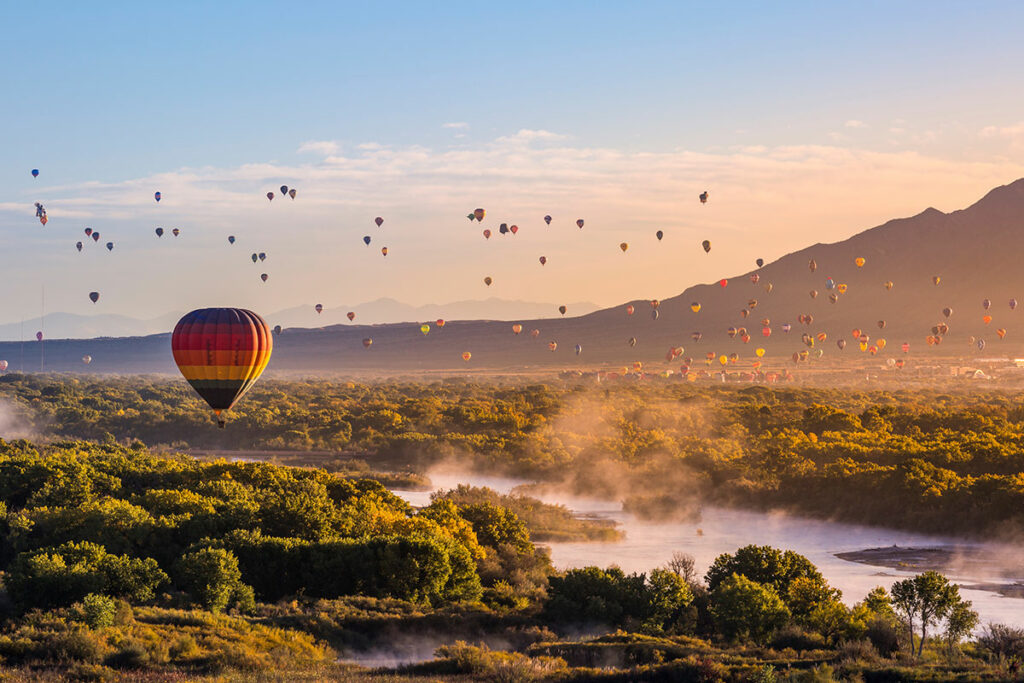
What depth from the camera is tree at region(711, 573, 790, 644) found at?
3394 centimetres

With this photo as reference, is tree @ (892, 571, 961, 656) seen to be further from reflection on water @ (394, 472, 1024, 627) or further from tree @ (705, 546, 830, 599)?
reflection on water @ (394, 472, 1024, 627)

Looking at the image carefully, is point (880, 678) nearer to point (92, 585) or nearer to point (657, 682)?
point (657, 682)

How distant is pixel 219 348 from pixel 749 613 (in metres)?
30.8

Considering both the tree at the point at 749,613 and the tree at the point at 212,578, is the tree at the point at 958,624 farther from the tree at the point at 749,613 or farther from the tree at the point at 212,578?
the tree at the point at 212,578

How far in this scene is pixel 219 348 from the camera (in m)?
56.2

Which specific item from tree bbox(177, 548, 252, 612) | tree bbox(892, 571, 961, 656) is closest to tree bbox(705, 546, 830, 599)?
tree bbox(892, 571, 961, 656)

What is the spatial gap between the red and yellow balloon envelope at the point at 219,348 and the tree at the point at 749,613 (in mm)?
29672

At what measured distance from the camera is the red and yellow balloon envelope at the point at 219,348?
5612 cm

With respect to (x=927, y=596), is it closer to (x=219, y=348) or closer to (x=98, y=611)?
(x=98, y=611)

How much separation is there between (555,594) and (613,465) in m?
43.6

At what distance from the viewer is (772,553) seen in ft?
129

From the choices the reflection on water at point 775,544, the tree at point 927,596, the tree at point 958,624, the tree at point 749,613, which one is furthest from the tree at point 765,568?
the tree at point 958,624

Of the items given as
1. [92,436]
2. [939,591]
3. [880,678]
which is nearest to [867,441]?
[939,591]

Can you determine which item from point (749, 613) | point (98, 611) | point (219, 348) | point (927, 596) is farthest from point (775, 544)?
point (98, 611)
